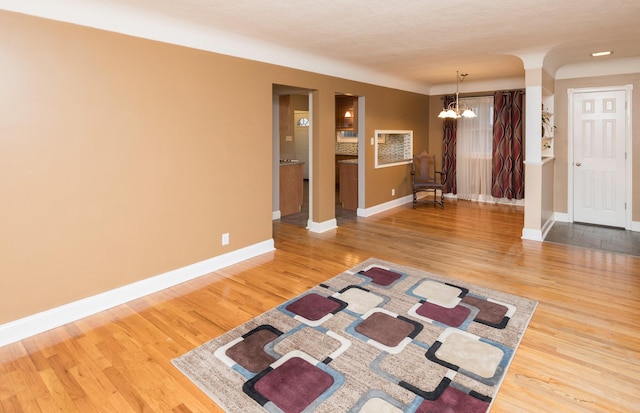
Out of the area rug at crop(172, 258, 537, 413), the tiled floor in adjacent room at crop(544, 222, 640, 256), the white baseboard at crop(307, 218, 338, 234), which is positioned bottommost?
the area rug at crop(172, 258, 537, 413)

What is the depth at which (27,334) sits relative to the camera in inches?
110

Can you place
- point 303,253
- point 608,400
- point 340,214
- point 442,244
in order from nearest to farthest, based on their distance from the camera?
point 608,400, point 303,253, point 442,244, point 340,214

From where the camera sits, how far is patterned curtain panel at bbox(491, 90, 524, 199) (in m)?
7.38

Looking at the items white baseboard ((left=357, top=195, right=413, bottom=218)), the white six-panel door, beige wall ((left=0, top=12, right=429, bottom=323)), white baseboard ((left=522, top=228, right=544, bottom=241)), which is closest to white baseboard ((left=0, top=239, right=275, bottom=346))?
beige wall ((left=0, top=12, right=429, bottom=323))

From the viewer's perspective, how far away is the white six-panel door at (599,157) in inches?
225

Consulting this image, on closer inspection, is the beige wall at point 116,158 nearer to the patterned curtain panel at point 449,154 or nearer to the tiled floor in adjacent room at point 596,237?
the tiled floor in adjacent room at point 596,237

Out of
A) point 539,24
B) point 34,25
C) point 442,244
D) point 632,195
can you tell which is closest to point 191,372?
point 34,25

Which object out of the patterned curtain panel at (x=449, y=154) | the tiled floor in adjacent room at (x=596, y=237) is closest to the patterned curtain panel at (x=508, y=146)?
the patterned curtain panel at (x=449, y=154)

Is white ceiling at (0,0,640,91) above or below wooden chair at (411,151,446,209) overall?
above

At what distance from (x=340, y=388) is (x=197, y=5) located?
10.1 ft

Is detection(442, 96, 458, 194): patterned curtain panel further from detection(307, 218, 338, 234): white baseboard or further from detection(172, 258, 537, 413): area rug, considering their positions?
detection(172, 258, 537, 413): area rug

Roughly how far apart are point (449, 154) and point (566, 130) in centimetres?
254

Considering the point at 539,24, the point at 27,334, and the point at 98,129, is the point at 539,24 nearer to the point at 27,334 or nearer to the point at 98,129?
the point at 98,129

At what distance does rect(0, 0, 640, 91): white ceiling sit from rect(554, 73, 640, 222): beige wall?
0.41 metres
